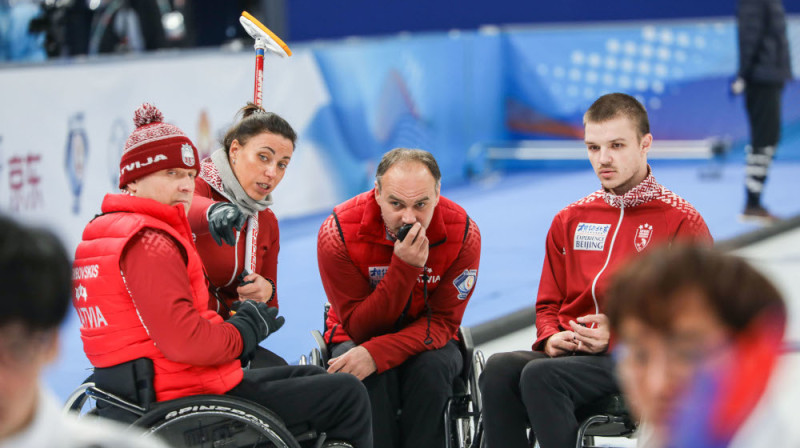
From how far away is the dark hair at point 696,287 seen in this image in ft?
4.04

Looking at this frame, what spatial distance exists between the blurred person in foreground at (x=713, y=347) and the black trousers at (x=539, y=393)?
5.15 feet

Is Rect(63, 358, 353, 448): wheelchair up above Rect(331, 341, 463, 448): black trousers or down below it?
above

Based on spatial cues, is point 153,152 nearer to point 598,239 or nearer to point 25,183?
point 598,239

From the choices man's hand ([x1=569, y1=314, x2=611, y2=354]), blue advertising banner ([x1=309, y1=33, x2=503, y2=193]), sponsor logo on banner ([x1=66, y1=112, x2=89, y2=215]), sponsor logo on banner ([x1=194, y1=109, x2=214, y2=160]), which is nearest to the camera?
man's hand ([x1=569, y1=314, x2=611, y2=354])

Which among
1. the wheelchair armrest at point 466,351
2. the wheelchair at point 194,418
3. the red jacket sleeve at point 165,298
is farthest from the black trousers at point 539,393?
the red jacket sleeve at point 165,298

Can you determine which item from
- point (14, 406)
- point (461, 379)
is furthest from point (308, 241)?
point (14, 406)

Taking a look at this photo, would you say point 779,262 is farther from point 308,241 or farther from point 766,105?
point 308,241

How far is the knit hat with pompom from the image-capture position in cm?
263

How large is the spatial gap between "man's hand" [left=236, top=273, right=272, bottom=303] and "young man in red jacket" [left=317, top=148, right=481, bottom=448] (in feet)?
0.92

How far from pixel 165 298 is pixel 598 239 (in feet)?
4.80

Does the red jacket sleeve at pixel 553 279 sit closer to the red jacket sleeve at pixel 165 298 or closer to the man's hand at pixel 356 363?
the man's hand at pixel 356 363

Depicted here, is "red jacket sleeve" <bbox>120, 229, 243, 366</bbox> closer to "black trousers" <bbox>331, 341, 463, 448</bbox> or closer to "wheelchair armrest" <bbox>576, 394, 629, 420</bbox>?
"black trousers" <bbox>331, 341, 463, 448</bbox>

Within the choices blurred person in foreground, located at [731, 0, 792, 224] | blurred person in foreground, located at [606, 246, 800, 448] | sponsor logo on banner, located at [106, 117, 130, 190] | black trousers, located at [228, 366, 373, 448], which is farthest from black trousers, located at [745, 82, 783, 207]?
blurred person in foreground, located at [606, 246, 800, 448]

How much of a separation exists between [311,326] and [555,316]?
7.23 ft
